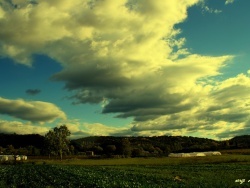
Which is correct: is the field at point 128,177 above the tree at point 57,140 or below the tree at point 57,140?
below

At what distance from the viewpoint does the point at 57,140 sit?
18312 centimetres

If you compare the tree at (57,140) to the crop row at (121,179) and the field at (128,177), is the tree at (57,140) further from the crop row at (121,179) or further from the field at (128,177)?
the crop row at (121,179)

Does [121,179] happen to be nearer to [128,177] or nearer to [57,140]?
[128,177]

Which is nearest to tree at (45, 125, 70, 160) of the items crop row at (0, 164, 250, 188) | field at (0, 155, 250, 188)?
field at (0, 155, 250, 188)

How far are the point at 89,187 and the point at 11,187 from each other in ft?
32.7

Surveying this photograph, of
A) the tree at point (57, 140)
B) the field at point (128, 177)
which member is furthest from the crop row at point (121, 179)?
the tree at point (57, 140)

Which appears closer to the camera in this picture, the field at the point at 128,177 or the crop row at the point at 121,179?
the crop row at the point at 121,179

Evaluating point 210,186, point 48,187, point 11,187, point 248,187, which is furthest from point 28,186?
point 248,187

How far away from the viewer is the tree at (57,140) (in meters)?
182

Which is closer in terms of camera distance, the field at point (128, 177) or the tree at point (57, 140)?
the field at point (128, 177)

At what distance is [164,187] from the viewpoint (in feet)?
117

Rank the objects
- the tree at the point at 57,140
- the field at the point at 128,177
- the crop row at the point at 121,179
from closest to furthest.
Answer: the crop row at the point at 121,179
the field at the point at 128,177
the tree at the point at 57,140

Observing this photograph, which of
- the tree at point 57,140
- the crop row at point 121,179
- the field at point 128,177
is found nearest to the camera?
the crop row at point 121,179

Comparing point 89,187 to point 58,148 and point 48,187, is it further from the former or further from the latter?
point 58,148
